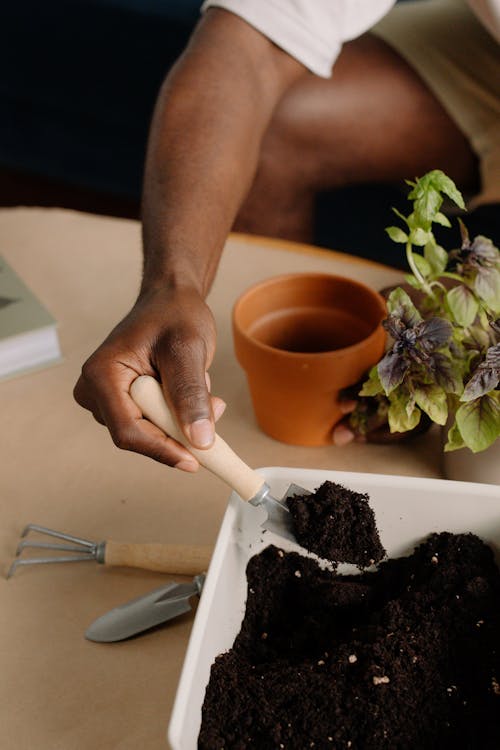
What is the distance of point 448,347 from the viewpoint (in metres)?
0.73

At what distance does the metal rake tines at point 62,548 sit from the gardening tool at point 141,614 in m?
0.06

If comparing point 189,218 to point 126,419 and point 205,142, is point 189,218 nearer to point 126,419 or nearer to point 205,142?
→ point 205,142

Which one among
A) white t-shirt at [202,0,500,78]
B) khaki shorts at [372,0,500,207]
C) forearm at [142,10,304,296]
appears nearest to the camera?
forearm at [142,10,304,296]

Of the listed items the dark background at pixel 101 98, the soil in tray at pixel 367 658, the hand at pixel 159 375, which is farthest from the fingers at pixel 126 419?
the dark background at pixel 101 98

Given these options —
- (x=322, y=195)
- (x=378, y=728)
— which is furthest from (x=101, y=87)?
(x=378, y=728)

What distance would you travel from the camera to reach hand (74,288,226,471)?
0.67 meters

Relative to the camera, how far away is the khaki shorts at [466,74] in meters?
1.52

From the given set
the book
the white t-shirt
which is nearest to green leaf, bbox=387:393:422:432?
the book

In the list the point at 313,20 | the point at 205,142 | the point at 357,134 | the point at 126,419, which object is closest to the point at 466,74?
the point at 357,134

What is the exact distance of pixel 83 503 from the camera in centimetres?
86

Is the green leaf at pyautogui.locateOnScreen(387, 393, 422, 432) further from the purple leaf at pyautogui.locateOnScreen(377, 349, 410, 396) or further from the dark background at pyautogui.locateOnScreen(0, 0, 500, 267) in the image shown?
the dark background at pyautogui.locateOnScreen(0, 0, 500, 267)

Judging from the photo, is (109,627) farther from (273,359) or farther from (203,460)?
(273,359)

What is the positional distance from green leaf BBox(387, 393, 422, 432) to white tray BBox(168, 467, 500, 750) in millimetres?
68

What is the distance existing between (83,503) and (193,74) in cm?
60
